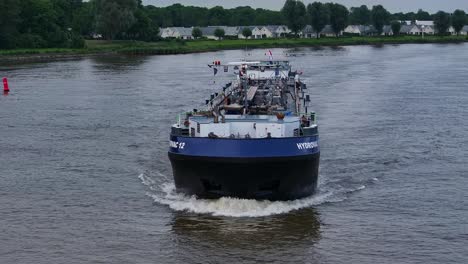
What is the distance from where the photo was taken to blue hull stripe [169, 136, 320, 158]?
80.5 feet

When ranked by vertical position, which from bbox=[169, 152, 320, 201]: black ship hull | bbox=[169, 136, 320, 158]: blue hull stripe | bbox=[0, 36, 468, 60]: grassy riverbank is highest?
bbox=[169, 136, 320, 158]: blue hull stripe

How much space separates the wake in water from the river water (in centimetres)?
5

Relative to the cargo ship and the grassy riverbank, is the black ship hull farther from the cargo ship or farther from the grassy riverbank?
the grassy riverbank

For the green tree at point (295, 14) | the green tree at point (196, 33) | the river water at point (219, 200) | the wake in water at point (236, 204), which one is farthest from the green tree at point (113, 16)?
the wake in water at point (236, 204)

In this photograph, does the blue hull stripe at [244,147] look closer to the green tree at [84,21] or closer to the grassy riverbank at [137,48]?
the grassy riverbank at [137,48]

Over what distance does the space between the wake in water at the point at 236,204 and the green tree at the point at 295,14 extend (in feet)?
544

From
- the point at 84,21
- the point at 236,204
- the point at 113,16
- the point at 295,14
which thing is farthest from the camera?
the point at 295,14

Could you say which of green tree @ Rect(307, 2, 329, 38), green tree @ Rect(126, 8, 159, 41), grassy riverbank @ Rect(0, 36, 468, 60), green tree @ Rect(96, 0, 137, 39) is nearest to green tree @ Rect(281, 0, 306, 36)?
green tree @ Rect(307, 2, 329, 38)

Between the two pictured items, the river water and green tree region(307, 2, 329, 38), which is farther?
green tree region(307, 2, 329, 38)

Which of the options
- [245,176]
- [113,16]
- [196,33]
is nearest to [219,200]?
[245,176]

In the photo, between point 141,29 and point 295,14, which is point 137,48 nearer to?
point 141,29

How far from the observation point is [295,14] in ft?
625

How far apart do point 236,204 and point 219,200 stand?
0.66 metres

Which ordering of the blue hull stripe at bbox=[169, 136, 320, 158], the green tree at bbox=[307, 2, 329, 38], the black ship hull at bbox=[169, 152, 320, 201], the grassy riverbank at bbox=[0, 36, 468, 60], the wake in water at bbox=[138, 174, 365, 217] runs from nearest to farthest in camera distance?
the blue hull stripe at bbox=[169, 136, 320, 158] → the black ship hull at bbox=[169, 152, 320, 201] → the wake in water at bbox=[138, 174, 365, 217] → the grassy riverbank at bbox=[0, 36, 468, 60] → the green tree at bbox=[307, 2, 329, 38]
